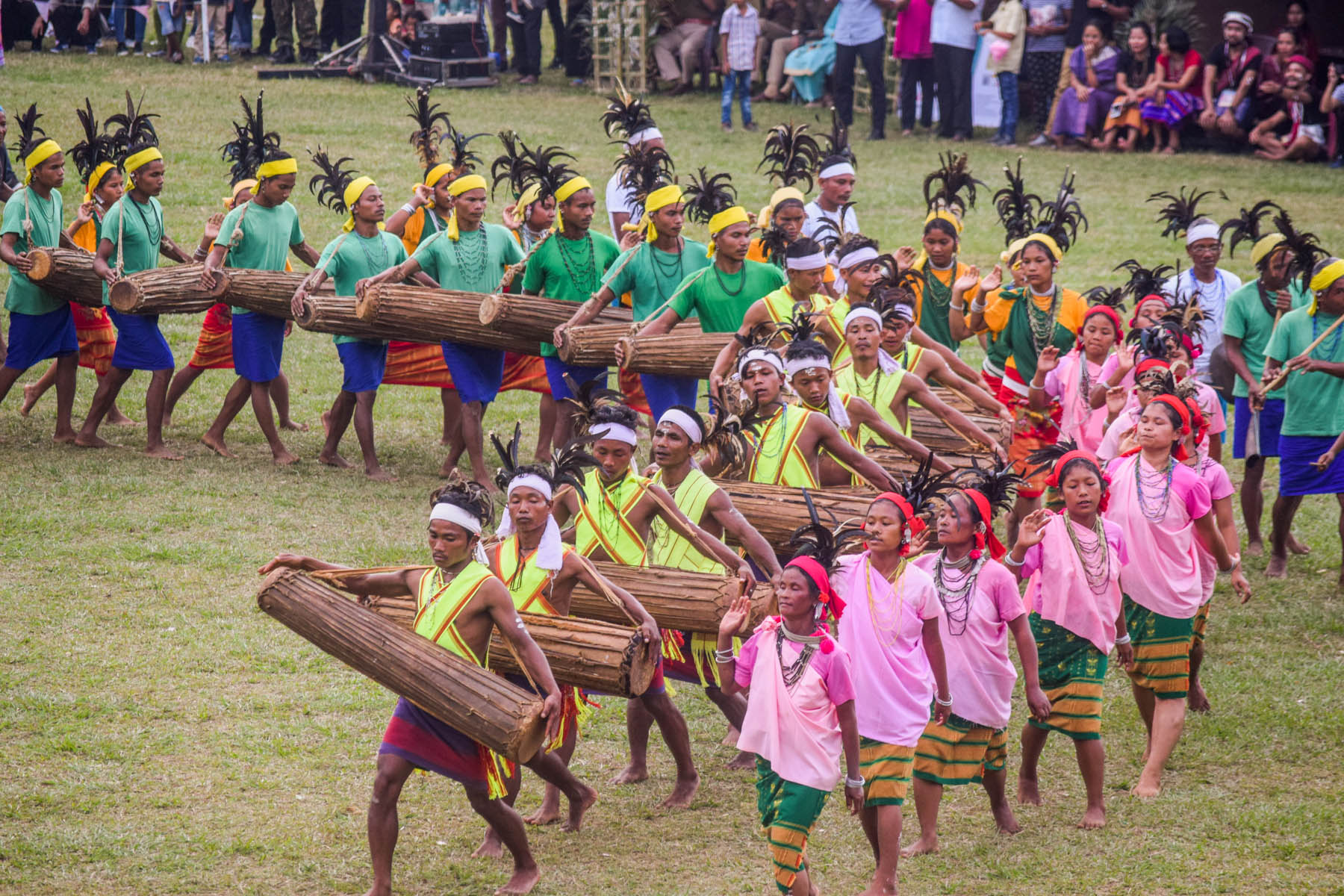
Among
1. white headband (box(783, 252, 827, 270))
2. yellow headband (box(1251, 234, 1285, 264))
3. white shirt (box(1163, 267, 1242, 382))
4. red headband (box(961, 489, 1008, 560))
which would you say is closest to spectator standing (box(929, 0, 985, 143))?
white shirt (box(1163, 267, 1242, 382))

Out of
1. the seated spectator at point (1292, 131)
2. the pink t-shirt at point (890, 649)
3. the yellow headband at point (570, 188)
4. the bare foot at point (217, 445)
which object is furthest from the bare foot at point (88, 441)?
the seated spectator at point (1292, 131)

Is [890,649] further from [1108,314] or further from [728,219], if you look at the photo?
[728,219]

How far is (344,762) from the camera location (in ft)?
23.1

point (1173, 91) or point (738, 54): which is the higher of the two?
point (738, 54)

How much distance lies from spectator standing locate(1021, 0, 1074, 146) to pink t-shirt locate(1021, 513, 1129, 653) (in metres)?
15.1

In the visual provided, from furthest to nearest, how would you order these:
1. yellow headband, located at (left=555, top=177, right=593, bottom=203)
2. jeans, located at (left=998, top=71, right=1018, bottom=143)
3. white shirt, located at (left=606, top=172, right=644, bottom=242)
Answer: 1. jeans, located at (left=998, top=71, right=1018, bottom=143)
2. white shirt, located at (left=606, top=172, right=644, bottom=242)
3. yellow headband, located at (left=555, top=177, right=593, bottom=203)

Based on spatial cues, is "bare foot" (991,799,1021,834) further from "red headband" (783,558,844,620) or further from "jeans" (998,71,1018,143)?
"jeans" (998,71,1018,143)

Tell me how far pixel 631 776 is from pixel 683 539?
113 cm

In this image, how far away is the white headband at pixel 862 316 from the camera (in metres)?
8.50

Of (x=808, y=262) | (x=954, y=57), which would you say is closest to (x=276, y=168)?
(x=808, y=262)

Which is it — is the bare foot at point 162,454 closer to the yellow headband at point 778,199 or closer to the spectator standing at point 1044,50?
the yellow headband at point 778,199

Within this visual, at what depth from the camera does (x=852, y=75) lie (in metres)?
20.8

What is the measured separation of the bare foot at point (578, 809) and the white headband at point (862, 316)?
3170 mm

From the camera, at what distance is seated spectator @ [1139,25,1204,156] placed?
2003 cm
